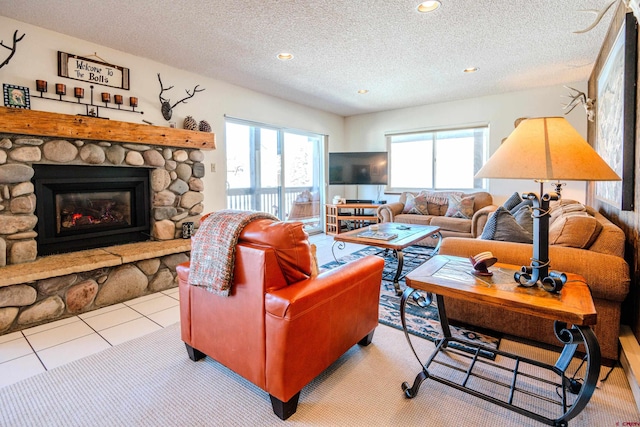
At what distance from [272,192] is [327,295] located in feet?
12.9

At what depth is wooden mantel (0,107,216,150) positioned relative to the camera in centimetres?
242

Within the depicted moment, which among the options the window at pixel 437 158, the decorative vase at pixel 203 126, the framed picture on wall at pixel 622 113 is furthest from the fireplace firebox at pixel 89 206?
the window at pixel 437 158

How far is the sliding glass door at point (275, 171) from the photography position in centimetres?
472

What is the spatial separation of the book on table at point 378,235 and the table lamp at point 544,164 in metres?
1.70

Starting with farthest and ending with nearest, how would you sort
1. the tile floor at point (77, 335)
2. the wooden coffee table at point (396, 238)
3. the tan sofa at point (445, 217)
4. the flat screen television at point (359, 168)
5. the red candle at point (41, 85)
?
the flat screen television at point (359, 168)
the tan sofa at point (445, 217)
the wooden coffee table at point (396, 238)
the red candle at point (41, 85)
the tile floor at point (77, 335)

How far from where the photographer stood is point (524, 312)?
4.31 feet

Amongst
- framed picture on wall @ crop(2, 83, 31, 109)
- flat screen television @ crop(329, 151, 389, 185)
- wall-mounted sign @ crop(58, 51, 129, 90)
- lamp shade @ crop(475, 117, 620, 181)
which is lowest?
lamp shade @ crop(475, 117, 620, 181)

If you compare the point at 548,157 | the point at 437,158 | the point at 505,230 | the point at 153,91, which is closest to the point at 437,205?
the point at 437,158

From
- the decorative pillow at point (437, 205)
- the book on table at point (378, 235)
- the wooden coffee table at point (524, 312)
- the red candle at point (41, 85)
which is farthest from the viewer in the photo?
the decorative pillow at point (437, 205)

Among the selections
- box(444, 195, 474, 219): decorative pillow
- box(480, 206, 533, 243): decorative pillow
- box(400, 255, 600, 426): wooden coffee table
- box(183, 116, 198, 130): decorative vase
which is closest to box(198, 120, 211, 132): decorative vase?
box(183, 116, 198, 130): decorative vase

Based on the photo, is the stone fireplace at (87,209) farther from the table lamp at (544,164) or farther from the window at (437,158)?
the window at (437,158)

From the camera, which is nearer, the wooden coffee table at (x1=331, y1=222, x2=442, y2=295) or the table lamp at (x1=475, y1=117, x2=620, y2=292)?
the table lamp at (x1=475, y1=117, x2=620, y2=292)

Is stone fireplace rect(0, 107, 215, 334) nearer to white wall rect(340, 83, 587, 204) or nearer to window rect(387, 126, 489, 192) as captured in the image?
white wall rect(340, 83, 587, 204)

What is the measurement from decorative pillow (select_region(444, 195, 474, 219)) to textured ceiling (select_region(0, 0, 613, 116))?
5.56ft
